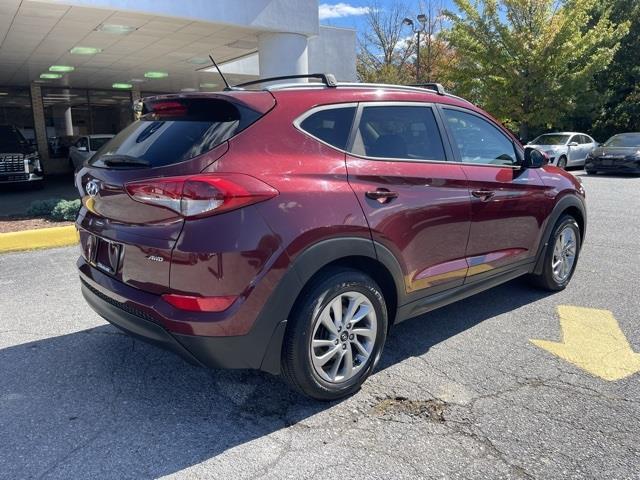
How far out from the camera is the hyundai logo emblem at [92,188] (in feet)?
10.0

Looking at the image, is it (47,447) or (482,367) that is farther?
(482,367)

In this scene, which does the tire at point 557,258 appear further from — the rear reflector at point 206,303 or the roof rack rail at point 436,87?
the rear reflector at point 206,303

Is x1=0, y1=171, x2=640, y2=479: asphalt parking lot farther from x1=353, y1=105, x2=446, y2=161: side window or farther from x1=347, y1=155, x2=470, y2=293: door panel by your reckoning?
x1=353, y1=105, x2=446, y2=161: side window

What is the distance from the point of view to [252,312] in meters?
2.67

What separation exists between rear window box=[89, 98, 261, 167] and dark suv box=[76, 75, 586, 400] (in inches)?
0.4

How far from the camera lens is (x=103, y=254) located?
3088 millimetres

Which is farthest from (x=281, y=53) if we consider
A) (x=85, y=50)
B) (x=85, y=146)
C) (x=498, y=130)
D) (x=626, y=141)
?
(x=626, y=141)

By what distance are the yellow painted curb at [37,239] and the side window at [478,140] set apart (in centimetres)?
510

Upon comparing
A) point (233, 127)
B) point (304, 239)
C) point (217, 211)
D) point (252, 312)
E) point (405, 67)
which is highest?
point (405, 67)

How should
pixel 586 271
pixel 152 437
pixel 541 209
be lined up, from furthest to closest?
pixel 586 271 → pixel 541 209 → pixel 152 437

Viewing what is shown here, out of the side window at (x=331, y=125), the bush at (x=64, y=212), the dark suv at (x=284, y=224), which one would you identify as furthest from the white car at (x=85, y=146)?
the side window at (x=331, y=125)

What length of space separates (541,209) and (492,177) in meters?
0.82

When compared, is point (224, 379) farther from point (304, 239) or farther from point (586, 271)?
point (586, 271)

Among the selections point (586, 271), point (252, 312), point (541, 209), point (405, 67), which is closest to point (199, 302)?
point (252, 312)
